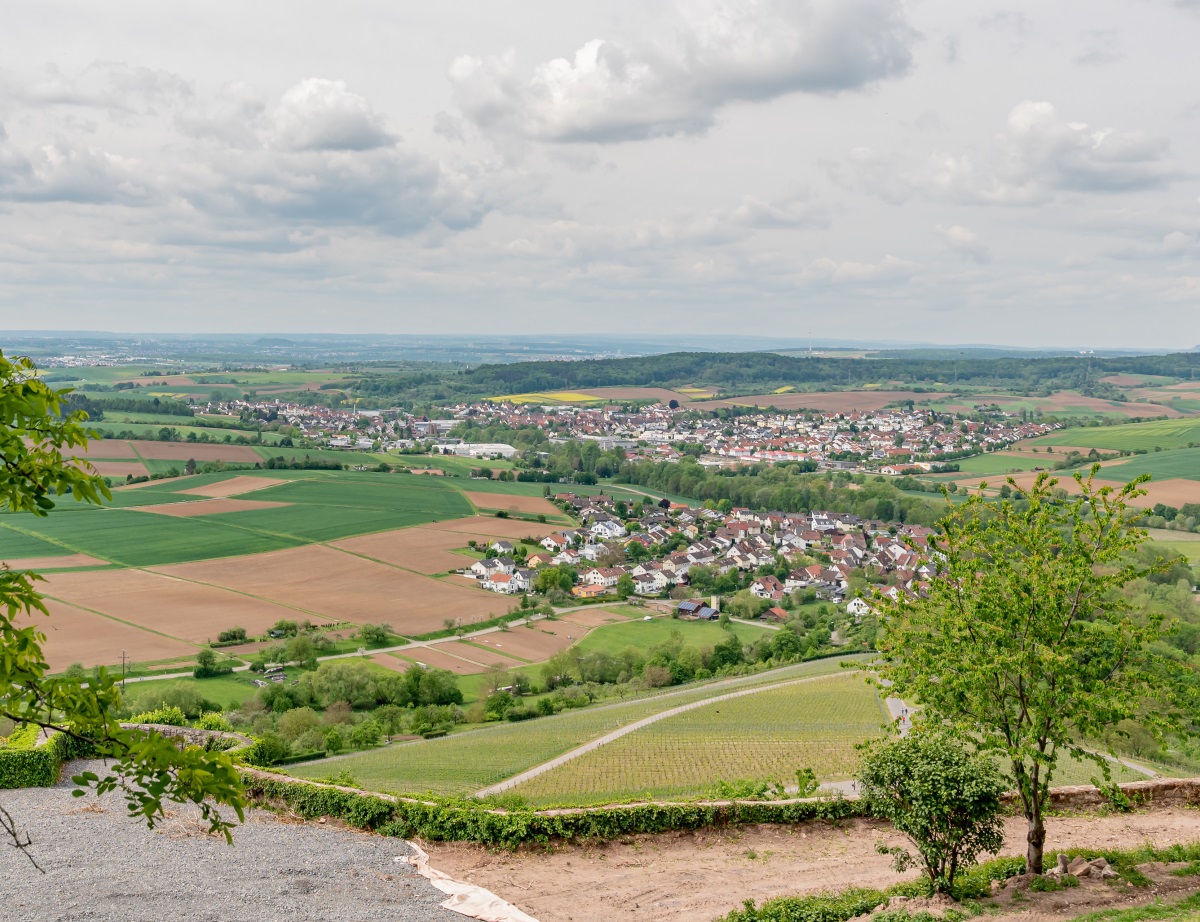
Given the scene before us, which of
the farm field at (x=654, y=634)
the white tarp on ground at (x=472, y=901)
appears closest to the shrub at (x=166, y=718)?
the white tarp on ground at (x=472, y=901)

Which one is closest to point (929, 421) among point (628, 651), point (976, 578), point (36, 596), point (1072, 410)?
point (1072, 410)

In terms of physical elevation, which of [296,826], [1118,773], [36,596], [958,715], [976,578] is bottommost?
[1118,773]

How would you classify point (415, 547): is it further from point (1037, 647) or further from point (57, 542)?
point (1037, 647)

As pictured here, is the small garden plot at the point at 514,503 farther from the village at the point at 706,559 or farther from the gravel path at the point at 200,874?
the gravel path at the point at 200,874

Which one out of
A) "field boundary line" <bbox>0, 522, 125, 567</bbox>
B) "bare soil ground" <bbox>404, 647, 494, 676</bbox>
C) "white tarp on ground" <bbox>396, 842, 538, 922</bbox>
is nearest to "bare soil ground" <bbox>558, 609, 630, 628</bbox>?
"bare soil ground" <bbox>404, 647, 494, 676</bbox>

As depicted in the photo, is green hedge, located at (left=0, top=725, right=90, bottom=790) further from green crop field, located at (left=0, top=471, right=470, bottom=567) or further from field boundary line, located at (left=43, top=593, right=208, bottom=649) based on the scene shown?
green crop field, located at (left=0, top=471, right=470, bottom=567)

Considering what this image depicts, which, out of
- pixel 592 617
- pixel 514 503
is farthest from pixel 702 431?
pixel 592 617

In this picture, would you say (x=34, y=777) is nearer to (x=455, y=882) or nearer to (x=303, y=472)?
(x=455, y=882)
